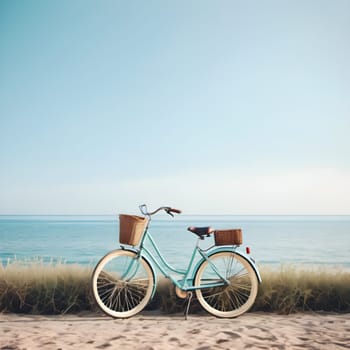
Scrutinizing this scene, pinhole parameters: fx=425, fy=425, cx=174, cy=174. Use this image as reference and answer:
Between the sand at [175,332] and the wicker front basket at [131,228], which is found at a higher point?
the wicker front basket at [131,228]

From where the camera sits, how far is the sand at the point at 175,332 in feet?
10.9

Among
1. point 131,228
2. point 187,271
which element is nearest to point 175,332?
point 187,271

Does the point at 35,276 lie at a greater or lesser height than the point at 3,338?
greater

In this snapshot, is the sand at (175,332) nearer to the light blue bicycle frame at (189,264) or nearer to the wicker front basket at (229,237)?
the light blue bicycle frame at (189,264)

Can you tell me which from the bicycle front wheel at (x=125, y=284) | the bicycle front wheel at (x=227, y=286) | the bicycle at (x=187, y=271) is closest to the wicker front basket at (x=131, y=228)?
the bicycle at (x=187, y=271)

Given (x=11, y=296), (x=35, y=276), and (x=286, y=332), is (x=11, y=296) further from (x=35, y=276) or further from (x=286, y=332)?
(x=286, y=332)

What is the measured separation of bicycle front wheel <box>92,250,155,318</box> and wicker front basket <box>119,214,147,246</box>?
14cm

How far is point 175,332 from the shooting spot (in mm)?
3682

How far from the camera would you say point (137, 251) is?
4.35m

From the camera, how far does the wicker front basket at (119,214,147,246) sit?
4.25 m

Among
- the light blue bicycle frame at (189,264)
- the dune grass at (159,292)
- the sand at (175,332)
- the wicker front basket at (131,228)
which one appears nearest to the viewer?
the sand at (175,332)

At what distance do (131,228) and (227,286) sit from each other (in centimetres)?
119

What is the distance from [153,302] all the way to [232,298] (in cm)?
89

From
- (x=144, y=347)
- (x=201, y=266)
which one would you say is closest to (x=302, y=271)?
(x=201, y=266)
